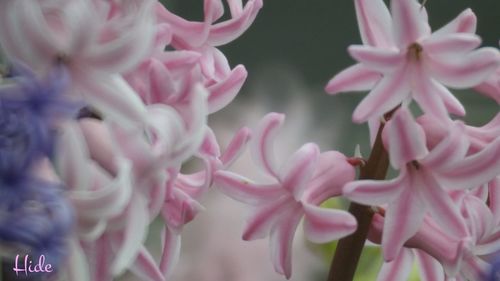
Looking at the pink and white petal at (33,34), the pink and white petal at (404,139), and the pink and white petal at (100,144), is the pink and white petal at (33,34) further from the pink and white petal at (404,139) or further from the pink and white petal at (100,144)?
the pink and white petal at (404,139)

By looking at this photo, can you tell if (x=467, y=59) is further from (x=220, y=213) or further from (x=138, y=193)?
(x=220, y=213)

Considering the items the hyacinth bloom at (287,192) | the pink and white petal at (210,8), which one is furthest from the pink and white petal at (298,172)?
the pink and white petal at (210,8)

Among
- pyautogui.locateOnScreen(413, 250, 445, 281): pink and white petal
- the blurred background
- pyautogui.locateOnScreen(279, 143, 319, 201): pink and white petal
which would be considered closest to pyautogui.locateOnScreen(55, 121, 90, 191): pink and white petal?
pyautogui.locateOnScreen(279, 143, 319, 201): pink and white petal

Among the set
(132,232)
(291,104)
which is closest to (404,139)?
(132,232)

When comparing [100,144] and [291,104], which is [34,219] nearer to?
[100,144]

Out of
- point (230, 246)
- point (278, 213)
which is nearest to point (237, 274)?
point (230, 246)

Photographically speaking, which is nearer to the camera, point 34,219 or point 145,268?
point 34,219
